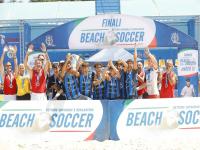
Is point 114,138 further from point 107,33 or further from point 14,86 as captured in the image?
point 107,33

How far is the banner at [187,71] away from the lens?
13.0 meters

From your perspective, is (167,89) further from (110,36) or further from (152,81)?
(110,36)

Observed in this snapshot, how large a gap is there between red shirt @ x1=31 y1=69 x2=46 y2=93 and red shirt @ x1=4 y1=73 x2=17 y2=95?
3.05 feet

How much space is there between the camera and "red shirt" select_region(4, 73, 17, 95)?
10234mm

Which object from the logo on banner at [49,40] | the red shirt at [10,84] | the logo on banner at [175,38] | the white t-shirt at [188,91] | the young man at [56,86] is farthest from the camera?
the white t-shirt at [188,91]

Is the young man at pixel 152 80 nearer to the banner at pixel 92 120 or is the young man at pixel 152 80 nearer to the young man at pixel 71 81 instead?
the banner at pixel 92 120

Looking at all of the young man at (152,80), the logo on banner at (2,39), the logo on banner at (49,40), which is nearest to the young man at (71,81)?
the young man at (152,80)

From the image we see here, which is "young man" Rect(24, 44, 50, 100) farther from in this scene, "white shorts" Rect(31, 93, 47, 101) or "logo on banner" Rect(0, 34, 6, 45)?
"logo on banner" Rect(0, 34, 6, 45)

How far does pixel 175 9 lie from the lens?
21.9 meters

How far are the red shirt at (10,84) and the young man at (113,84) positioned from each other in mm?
2112

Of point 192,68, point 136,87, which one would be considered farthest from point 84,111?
point 192,68

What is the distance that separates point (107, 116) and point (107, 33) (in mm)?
3200

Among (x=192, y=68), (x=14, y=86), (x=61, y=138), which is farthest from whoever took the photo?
(x=192, y=68)

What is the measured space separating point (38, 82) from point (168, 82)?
2567 mm
